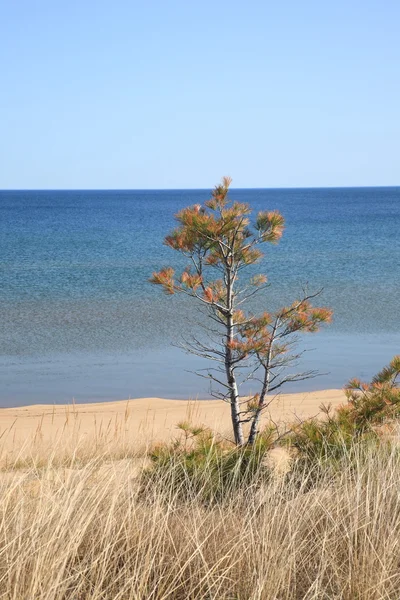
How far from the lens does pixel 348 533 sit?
3795 mm

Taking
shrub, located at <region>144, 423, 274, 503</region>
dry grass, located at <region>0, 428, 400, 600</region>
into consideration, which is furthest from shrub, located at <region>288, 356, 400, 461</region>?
dry grass, located at <region>0, 428, 400, 600</region>

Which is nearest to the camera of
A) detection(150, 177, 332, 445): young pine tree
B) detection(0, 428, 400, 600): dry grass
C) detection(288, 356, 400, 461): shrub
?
detection(0, 428, 400, 600): dry grass

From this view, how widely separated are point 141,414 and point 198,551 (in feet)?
26.1

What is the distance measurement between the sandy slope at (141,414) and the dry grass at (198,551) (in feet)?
18.0

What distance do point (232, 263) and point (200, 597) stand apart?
13.7 ft

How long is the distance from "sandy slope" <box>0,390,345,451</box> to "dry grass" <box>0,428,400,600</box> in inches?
216

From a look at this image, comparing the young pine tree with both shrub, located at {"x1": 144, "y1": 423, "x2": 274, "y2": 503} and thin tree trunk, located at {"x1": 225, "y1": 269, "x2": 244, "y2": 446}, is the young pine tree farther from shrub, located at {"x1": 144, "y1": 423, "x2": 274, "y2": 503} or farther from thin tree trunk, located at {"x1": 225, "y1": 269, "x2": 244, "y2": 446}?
shrub, located at {"x1": 144, "y1": 423, "x2": 274, "y2": 503}

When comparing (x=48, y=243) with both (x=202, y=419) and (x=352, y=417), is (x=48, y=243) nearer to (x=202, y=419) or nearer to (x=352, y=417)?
(x=202, y=419)

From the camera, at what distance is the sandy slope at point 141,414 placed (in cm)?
1030

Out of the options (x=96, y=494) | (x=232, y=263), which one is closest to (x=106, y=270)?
(x=232, y=263)

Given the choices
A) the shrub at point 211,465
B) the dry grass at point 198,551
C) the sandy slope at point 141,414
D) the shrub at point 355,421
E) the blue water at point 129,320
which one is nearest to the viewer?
the dry grass at point 198,551

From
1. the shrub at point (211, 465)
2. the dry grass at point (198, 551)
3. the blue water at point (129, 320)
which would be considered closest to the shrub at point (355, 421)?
the shrub at point (211, 465)

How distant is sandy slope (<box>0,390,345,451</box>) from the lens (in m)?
10.3

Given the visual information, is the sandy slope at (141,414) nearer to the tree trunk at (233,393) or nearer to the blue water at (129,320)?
the blue water at (129,320)
